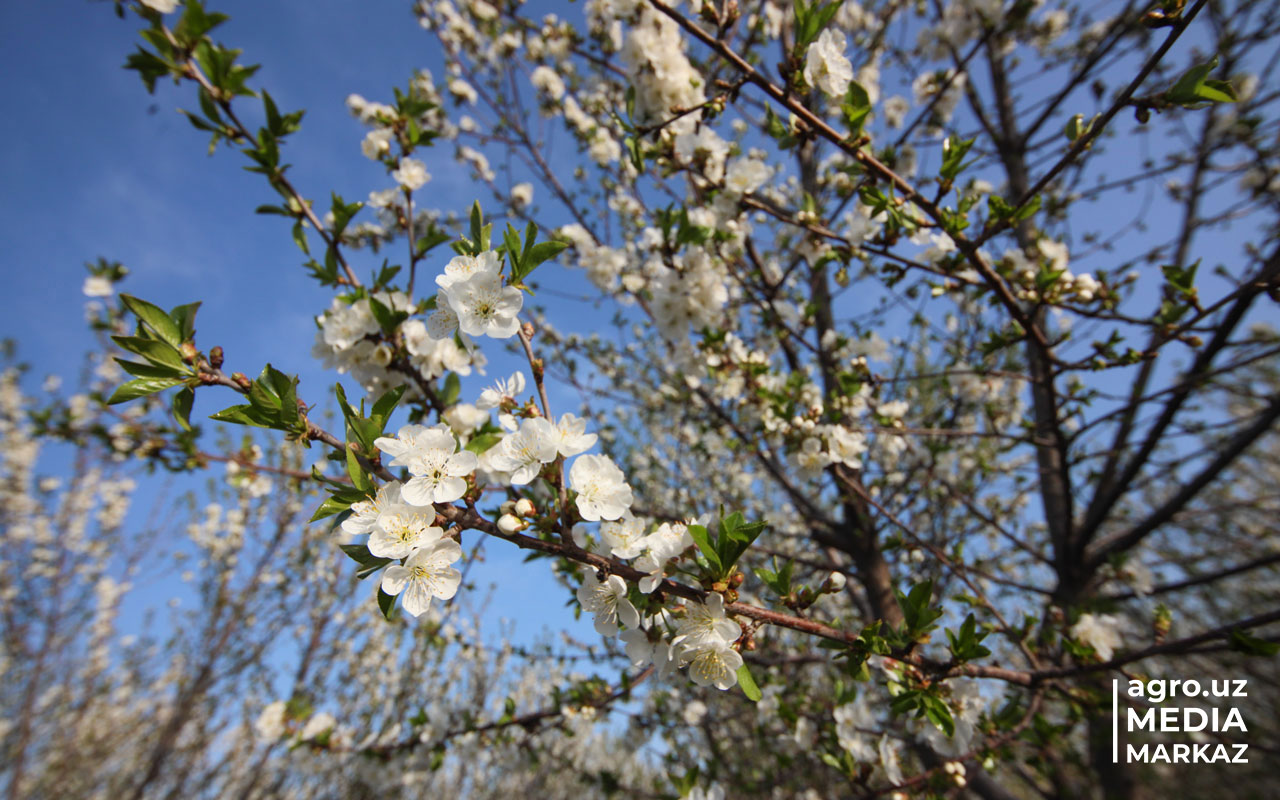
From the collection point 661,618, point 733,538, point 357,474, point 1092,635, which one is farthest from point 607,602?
point 1092,635

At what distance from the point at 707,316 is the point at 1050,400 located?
1.66 meters

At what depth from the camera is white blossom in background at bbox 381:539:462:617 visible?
4.00 feet

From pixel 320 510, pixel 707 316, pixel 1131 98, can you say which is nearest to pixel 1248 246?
pixel 1131 98

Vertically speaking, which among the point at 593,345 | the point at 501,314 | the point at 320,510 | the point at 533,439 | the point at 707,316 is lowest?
the point at 320,510

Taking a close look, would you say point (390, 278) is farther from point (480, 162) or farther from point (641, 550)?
point (480, 162)

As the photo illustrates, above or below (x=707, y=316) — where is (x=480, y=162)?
above

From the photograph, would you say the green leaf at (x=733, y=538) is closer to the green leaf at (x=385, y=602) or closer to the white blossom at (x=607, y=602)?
the white blossom at (x=607, y=602)

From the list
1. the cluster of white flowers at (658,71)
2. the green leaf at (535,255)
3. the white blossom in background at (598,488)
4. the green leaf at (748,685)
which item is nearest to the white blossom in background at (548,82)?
the cluster of white flowers at (658,71)

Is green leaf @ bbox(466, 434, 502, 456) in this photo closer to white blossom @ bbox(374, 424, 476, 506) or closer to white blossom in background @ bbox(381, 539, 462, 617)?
white blossom @ bbox(374, 424, 476, 506)

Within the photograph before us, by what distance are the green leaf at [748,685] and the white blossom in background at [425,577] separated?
0.70m

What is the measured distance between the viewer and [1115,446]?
3.87 m

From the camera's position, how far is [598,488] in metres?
1.36

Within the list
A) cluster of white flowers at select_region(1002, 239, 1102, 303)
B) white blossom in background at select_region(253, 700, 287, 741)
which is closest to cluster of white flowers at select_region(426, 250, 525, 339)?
cluster of white flowers at select_region(1002, 239, 1102, 303)

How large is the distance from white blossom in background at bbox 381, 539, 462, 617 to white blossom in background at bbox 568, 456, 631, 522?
1.01 feet
